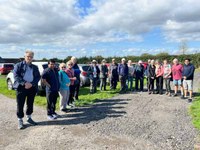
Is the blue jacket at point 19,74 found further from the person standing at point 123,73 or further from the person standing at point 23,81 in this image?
the person standing at point 123,73

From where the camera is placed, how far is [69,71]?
1029cm

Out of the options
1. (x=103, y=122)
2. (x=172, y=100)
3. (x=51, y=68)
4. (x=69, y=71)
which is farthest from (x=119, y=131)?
(x=172, y=100)

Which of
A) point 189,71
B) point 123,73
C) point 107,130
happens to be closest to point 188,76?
point 189,71

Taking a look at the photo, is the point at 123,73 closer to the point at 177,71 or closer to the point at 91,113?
the point at 177,71

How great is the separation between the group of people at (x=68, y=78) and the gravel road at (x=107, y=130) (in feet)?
2.02

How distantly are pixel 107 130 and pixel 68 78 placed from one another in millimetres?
2941

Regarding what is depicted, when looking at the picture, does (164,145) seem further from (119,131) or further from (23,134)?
(23,134)

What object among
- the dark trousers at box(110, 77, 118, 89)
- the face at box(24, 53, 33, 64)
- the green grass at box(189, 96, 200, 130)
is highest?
the face at box(24, 53, 33, 64)

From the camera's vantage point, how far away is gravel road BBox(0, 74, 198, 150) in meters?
6.11

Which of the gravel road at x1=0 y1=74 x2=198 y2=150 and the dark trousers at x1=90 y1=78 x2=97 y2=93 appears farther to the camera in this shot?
the dark trousers at x1=90 y1=78 x2=97 y2=93

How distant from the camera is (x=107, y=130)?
725cm

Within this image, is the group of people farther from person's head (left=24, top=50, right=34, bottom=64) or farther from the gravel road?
the gravel road

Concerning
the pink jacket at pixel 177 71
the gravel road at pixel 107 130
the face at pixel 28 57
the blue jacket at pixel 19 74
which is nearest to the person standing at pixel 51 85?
the gravel road at pixel 107 130

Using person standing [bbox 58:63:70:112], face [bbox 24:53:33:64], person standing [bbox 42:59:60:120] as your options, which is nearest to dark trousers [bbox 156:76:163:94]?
person standing [bbox 58:63:70:112]
